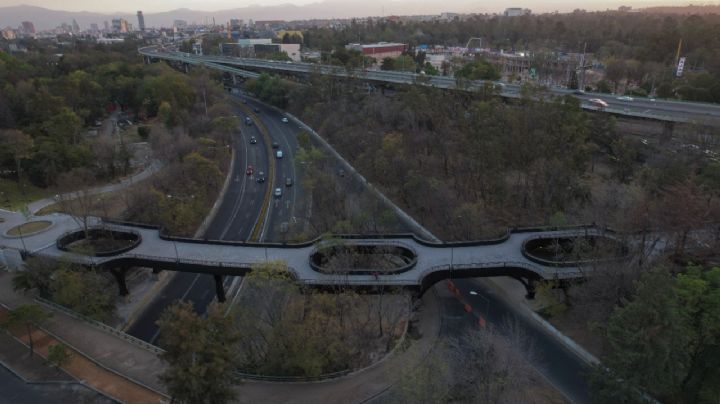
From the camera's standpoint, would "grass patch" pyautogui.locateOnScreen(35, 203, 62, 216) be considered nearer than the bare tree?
No

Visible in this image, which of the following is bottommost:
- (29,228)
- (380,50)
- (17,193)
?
(17,193)

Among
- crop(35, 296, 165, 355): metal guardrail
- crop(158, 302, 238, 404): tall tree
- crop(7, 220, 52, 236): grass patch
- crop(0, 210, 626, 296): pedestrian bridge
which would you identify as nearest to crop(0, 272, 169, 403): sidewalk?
crop(35, 296, 165, 355): metal guardrail

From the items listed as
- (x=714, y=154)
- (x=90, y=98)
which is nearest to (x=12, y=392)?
Answer: (x=714, y=154)

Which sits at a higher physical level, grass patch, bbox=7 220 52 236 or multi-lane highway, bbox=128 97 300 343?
grass patch, bbox=7 220 52 236

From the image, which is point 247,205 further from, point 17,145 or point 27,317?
point 27,317

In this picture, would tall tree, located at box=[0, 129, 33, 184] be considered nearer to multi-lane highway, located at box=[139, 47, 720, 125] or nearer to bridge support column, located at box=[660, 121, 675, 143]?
multi-lane highway, located at box=[139, 47, 720, 125]

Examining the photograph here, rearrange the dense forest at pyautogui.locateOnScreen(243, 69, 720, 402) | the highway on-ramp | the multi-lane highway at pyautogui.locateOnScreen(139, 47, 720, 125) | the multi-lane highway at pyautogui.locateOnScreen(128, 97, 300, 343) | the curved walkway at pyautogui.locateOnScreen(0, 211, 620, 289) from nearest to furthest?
1. the dense forest at pyautogui.locateOnScreen(243, 69, 720, 402)
2. the curved walkway at pyautogui.locateOnScreen(0, 211, 620, 289)
3. the highway on-ramp
4. the multi-lane highway at pyautogui.locateOnScreen(128, 97, 300, 343)
5. the multi-lane highway at pyautogui.locateOnScreen(139, 47, 720, 125)

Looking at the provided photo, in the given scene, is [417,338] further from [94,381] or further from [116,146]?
[116,146]

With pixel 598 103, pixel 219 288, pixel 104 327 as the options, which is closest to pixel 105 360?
pixel 104 327
